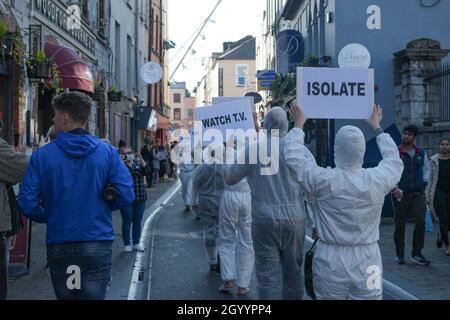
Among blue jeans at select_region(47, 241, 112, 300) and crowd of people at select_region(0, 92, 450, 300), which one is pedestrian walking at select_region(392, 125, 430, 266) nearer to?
crowd of people at select_region(0, 92, 450, 300)

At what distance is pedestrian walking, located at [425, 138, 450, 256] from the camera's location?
30.5ft

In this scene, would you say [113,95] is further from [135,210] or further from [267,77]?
[135,210]

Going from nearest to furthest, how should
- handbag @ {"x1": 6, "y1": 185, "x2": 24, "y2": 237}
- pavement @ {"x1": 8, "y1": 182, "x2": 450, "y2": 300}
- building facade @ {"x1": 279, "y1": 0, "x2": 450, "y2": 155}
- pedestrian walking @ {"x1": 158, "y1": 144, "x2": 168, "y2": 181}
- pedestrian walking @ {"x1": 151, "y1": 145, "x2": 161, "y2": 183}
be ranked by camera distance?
1. handbag @ {"x1": 6, "y1": 185, "x2": 24, "y2": 237}
2. pavement @ {"x1": 8, "y1": 182, "x2": 450, "y2": 300}
3. building facade @ {"x1": 279, "y1": 0, "x2": 450, "y2": 155}
4. pedestrian walking @ {"x1": 151, "y1": 145, "x2": 161, "y2": 183}
5. pedestrian walking @ {"x1": 158, "y1": 144, "x2": 168, "y2": 181}

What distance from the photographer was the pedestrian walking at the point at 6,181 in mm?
5152

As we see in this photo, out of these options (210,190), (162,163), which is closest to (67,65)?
(210,190)

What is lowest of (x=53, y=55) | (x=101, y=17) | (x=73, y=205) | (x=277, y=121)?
(x=73, y=205)

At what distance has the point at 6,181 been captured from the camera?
524cm

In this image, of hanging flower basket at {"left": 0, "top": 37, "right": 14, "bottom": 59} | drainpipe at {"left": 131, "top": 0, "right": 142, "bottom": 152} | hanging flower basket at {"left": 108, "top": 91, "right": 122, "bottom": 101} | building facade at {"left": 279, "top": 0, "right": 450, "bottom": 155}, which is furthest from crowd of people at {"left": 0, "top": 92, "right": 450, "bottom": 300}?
drainpipe at {"left": 131, "top": 0, "right": 142, "bottom": 152}

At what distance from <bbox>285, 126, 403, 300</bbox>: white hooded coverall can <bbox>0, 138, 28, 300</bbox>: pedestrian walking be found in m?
2.33

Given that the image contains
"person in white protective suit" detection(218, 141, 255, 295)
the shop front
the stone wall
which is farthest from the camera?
the stone wall

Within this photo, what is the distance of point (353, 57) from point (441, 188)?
788 centimetres

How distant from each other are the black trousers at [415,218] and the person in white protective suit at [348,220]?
4.73 meters

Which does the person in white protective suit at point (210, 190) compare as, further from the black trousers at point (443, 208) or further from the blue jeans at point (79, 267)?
the blue jeans at point (79, 267)
